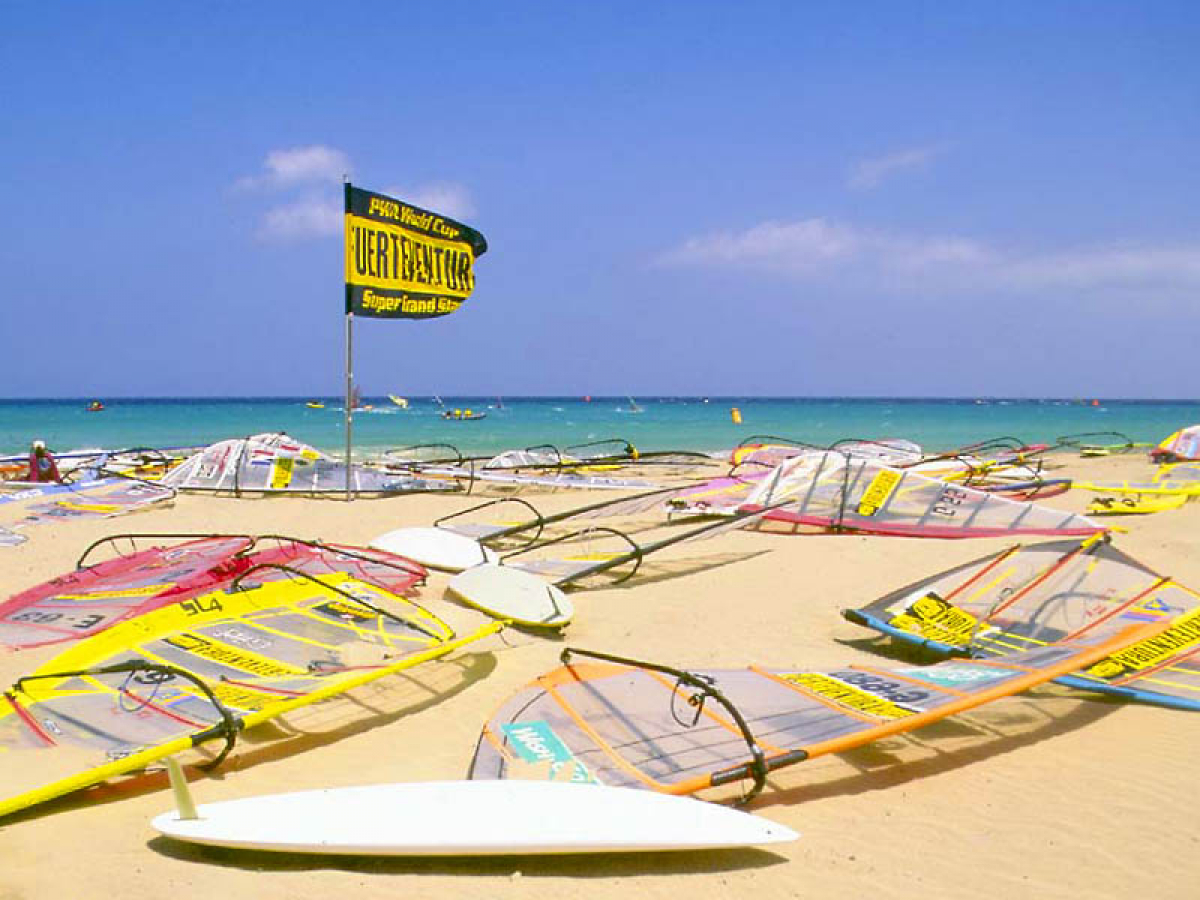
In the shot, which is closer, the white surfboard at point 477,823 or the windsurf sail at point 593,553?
the white surfboard at point 477,823

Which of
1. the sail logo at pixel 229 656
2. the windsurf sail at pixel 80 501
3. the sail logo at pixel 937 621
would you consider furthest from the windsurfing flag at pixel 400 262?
the sail logo at pixel 937 621

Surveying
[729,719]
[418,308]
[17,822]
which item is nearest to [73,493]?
[418,308]

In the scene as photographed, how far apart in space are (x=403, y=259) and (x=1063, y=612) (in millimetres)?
9266

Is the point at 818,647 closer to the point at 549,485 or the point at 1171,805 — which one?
the point at 1171,805

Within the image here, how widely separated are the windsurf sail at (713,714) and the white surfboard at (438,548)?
3531 millimetres

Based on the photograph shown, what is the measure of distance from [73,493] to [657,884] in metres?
11.8

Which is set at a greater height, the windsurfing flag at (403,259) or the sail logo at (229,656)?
the windsurfing flag at (403,259)

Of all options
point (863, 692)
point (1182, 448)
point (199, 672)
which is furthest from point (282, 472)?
point (1182, 448)

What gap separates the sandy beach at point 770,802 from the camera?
3.06 metres

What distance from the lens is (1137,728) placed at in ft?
15.4

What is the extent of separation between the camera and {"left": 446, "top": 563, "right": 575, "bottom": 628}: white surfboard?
6.60 metres

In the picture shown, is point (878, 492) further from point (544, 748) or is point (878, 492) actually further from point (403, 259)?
point (544, 748)

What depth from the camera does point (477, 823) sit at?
318 centimetres

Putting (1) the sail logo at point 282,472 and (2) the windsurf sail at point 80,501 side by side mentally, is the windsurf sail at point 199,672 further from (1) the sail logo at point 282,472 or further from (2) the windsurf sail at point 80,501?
A: (1) the sail logo at point 282,472
